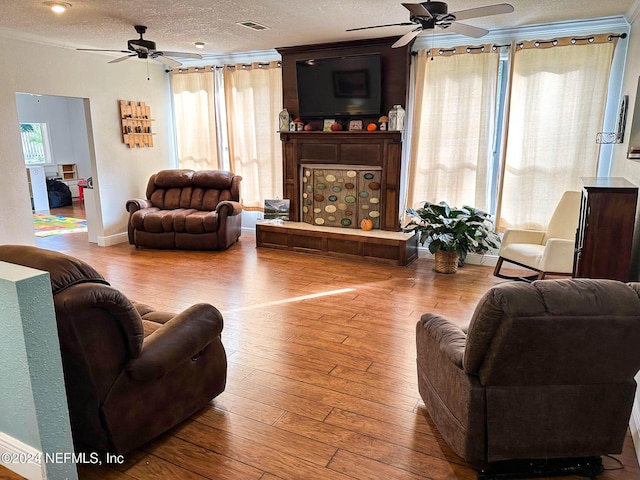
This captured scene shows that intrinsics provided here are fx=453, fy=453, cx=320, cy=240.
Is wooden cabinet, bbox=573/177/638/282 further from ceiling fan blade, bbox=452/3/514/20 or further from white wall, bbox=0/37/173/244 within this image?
white wall, bbox=0/37/173/244

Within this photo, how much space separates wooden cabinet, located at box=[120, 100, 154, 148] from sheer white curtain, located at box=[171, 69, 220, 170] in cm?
46

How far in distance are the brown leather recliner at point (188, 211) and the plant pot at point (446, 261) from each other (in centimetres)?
278

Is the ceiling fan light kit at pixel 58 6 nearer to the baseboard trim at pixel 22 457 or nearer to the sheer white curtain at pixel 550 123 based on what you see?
the baseboard trim at pixel 22 457

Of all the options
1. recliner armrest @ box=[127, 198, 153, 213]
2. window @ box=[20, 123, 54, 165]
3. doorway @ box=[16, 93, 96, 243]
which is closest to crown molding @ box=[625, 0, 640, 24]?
recliner armrest @ box=[127, 198, 153, 213]

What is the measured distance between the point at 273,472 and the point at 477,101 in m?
4.51

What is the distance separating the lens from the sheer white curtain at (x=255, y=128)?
6.41 metres

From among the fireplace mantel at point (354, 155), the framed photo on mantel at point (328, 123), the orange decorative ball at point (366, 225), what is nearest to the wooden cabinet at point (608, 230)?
the fireplace mantel at point (354, 155)

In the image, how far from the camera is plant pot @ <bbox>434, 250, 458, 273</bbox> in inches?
199

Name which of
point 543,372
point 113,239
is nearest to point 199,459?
point 543,372

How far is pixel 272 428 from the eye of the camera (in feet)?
7.78

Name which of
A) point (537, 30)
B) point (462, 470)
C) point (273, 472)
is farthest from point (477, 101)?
point (273, 472)

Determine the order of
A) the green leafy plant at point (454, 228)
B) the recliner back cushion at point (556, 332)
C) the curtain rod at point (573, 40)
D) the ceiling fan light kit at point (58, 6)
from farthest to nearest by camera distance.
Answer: the green leafy plant at point (454, 228) < the curtain rod at point (573, 40) < the ceiling fan light kit at point (58, 6) < the recliner back cushion at point (556, 332)

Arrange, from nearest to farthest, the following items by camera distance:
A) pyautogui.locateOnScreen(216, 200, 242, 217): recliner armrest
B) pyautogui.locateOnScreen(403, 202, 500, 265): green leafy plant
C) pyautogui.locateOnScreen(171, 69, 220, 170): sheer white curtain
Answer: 1. pyautogui.locateOnScreen(403, 202, 500, 265): green leafy plant
2. pyautogui.locateOnScreen(216, 200, 242, 217): recliner armrest
3. pyautogui.locateOnScreen(171, 69, 220, 170): sheer white curtain

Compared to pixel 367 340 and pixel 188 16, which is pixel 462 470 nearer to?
pixel 367 340
